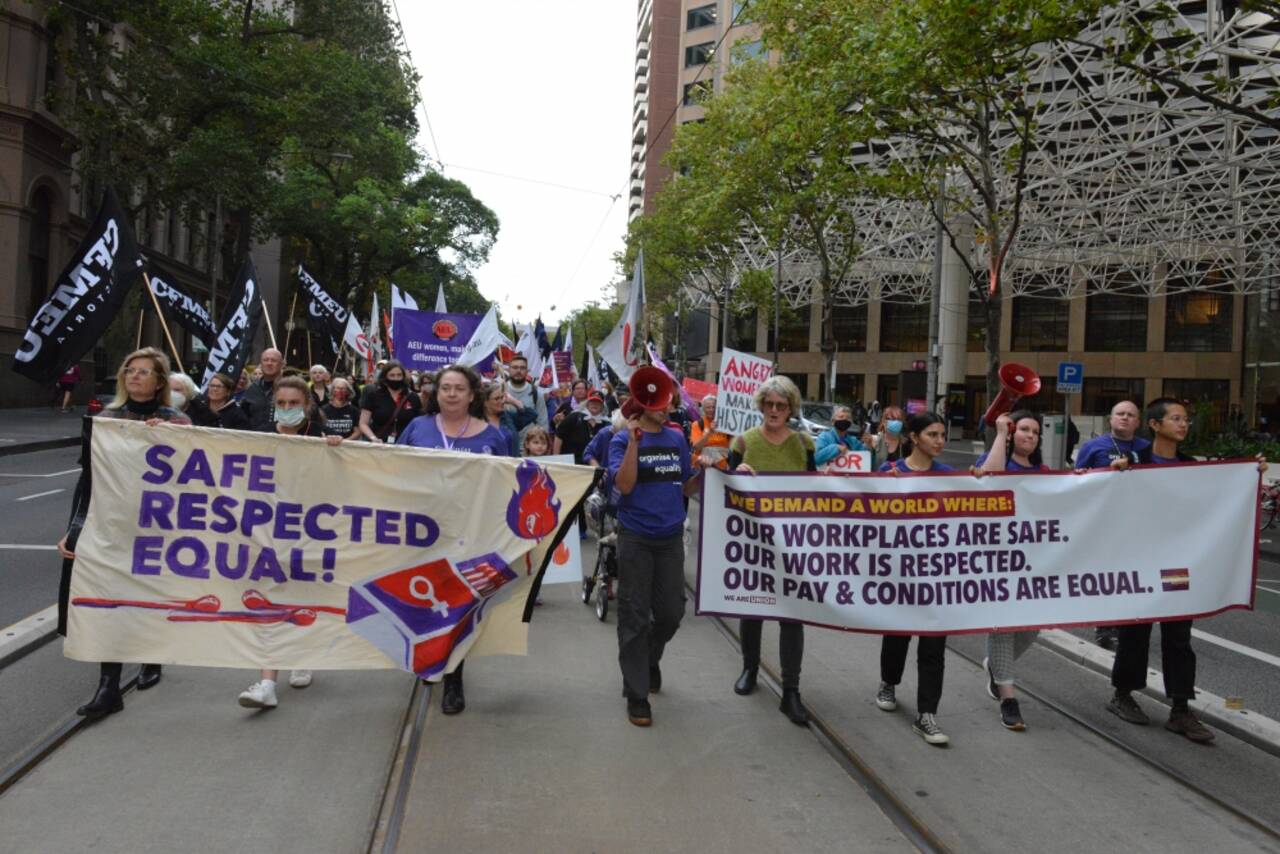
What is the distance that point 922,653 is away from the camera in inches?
216

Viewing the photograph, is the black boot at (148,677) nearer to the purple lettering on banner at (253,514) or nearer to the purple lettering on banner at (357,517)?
the purple lettering on banner at (253,514)

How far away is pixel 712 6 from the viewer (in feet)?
256

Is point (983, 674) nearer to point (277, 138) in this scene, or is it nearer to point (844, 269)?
point (844, 269)

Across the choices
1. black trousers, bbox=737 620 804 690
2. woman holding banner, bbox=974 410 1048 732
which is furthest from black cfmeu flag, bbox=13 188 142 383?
woman holding banner, bbox=974 410 1048 732

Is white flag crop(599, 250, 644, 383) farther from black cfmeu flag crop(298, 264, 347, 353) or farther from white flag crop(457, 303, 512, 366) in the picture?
black cfmeu flag crop(298, 264, 347, 353)

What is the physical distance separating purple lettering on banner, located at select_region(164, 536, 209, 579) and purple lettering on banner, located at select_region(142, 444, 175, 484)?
313 mm

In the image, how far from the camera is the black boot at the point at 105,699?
5.03 m

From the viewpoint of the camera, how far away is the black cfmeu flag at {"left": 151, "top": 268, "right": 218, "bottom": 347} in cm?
960

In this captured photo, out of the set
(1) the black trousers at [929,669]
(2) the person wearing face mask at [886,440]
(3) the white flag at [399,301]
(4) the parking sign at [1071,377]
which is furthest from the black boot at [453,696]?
(4) the parking sign at [1071,377]

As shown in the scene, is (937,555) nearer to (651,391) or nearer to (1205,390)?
(651,391)

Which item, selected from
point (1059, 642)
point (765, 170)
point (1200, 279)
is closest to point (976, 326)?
point (1200, 279)

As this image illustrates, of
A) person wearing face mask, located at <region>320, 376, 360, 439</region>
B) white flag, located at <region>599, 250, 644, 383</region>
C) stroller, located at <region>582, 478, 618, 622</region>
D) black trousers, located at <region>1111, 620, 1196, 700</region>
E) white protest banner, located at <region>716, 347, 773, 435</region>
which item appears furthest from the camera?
white flag, located at <region>599, 250, 644, 383</region>

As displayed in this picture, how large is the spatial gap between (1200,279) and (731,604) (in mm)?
53308

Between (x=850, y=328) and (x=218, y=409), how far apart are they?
2275 inches
